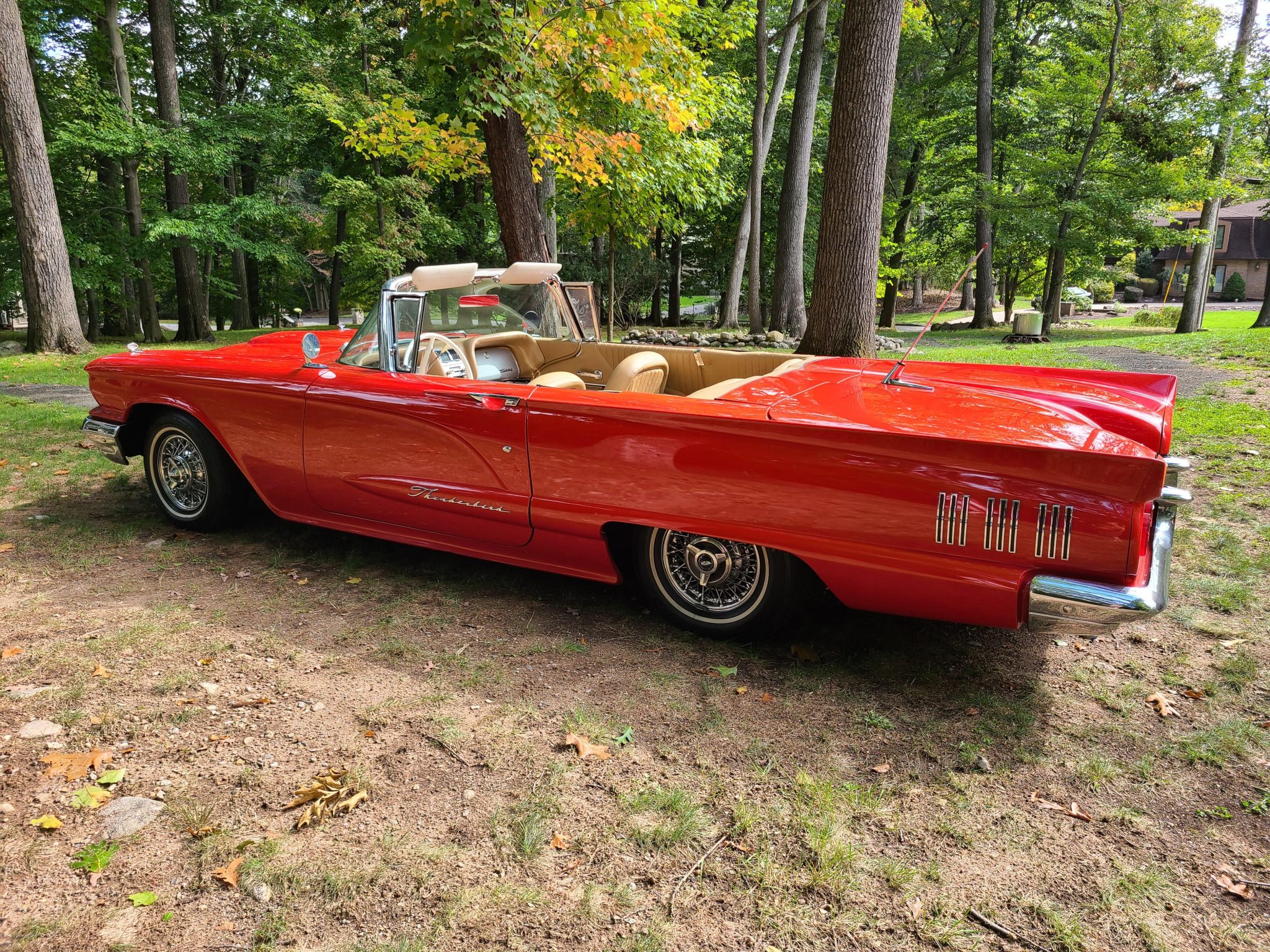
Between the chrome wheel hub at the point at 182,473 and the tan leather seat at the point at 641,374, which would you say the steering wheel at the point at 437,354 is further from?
the chrome wheel hub at the point at 182,473

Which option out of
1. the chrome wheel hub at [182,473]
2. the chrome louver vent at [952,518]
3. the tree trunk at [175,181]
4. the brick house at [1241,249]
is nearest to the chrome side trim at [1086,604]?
the chrome louver vent at [952,518]

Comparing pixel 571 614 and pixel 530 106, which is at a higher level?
pixel 530 106

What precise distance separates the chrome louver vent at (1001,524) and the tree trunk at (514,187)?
276 inches

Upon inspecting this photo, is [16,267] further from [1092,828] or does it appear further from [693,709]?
[1092,828]

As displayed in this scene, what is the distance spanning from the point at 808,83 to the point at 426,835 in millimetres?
17374

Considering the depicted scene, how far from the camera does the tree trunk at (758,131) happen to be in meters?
16.1

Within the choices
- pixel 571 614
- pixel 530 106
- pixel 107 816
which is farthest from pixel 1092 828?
pixel 530 106

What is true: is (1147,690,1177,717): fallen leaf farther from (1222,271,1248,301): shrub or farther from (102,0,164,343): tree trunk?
(1222,271,1248,301): shrub

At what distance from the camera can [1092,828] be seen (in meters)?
2.31

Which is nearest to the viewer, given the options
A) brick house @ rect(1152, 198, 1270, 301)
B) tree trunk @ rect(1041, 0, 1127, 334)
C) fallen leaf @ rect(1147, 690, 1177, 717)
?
fallen leaf @ rect(1147, 690, 1177, 717)

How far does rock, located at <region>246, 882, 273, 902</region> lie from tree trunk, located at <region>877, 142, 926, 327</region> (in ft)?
84.5

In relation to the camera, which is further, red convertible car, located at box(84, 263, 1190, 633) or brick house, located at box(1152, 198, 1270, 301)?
brick house, located at box(1152, 198, 1270, 301)

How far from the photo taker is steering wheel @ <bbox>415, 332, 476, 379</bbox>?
12.9 ft

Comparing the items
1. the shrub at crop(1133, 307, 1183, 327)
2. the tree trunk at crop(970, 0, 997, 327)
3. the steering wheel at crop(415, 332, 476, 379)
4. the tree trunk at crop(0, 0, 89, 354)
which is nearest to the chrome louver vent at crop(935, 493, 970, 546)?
the steering wheel at crop(415, 332, 476, 379)
